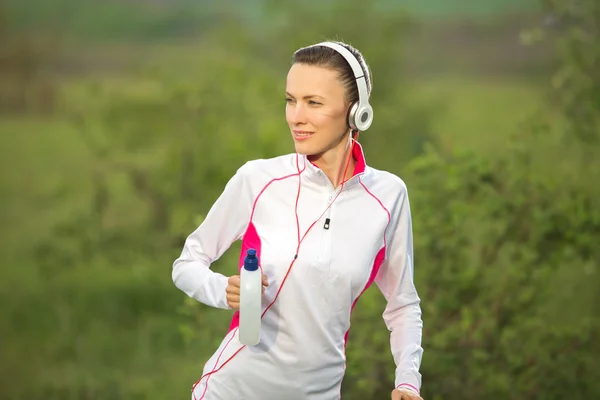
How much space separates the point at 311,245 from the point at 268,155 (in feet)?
6.41

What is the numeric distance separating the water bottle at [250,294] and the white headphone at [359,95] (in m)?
0.38

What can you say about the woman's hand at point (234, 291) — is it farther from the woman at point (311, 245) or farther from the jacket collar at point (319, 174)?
the jacket collar at point (319, 174)

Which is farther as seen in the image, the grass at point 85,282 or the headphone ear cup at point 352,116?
the grass at point 85,282

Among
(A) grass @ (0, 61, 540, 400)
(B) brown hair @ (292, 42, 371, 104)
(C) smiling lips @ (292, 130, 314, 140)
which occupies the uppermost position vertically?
(B) brown hair @ (292, 42, 371, 104)

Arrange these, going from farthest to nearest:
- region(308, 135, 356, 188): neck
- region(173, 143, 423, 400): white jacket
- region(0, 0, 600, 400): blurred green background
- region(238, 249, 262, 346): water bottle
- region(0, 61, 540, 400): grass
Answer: region(0, 61, 540, 400): grass, region(0, 0, 600, 400): blurred green background, region(308, 135, 356, 188): neck, region(173, 143, 423, 400): white jacket, region(238, 249, 262, 346): water bottle

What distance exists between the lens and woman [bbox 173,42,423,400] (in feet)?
5.77

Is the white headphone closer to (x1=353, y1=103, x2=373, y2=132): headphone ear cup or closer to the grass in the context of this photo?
(x1=353, y1=103, x2=373, y2=132): headphone ear cup

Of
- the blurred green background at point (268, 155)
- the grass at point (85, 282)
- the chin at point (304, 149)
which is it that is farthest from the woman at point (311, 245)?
the grass at point (85, 282)

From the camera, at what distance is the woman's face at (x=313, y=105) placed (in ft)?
5.90

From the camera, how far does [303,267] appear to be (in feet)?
5.75

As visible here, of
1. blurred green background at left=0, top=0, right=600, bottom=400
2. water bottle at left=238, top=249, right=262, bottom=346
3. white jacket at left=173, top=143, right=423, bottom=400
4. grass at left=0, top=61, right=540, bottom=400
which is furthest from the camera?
grass at left=0, top=61, right=540, bottom=400

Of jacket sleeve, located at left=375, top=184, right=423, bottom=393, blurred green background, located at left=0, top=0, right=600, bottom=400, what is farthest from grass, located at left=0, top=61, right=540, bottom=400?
jacket sleeve, located at left=375, top=184, right=423, bottom=393

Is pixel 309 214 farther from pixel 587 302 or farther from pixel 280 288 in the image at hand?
pixel 587 302

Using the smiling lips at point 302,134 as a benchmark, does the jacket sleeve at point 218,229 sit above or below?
below
